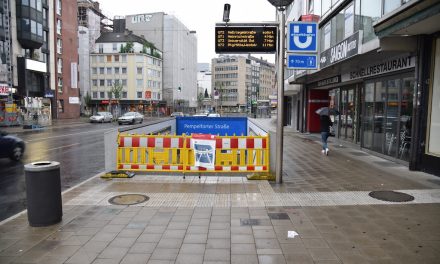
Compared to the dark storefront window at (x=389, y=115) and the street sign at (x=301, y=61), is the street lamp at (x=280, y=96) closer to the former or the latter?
the street sign at (x=301, y=61)

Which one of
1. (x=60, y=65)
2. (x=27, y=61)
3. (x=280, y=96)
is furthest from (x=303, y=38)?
(x=60, y=65)

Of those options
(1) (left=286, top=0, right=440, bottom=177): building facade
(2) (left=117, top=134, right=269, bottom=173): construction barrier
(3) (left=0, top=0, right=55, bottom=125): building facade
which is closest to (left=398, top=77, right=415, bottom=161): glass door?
(1) (left=286, top=0, right=440, bottom=177): building facade

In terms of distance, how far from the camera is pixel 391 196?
7.20 m

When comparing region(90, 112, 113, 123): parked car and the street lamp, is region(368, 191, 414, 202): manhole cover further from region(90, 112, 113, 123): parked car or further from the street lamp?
region(90, 112, 113, 123): parked car

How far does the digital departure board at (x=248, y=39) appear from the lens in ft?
28.1

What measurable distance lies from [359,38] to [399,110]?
2627 millimetres

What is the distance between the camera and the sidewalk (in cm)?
443

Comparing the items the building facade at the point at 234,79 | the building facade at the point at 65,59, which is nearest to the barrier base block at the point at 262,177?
the building facade at the point at 65,59

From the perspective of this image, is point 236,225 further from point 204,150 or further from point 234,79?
point 234,79

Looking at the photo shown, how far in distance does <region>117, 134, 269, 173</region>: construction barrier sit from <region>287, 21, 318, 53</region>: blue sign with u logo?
2263mm

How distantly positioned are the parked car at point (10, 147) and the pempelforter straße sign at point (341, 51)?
11897 mm

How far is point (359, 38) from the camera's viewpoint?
1128cm

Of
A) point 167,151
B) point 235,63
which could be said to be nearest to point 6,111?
point 167,151

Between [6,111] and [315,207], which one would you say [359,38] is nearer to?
[315,207]
